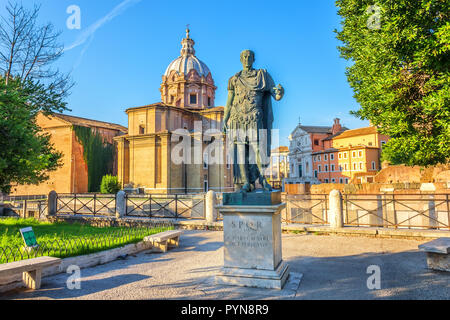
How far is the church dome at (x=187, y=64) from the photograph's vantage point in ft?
142

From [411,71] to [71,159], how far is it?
1496 inches

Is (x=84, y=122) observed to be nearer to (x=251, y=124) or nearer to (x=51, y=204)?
(x=51, y=204)

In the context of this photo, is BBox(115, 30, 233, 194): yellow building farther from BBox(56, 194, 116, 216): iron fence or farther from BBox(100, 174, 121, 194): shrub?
BBox(56, 194, 116, 216): iron fence

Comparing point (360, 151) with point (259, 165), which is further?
point (360, 151)

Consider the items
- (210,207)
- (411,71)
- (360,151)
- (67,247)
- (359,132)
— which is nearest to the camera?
(67,247)

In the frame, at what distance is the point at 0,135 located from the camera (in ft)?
27.3

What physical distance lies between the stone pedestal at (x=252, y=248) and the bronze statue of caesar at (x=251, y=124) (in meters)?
0.54

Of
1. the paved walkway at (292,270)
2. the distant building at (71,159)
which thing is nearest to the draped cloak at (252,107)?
the paved walkway at (292,270)

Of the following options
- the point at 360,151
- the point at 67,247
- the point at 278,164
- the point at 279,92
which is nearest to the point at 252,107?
the point at 279,92

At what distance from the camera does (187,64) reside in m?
43.8

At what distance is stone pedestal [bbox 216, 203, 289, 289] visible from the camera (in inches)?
169

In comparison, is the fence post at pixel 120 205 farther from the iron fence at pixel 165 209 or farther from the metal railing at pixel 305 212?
the metal railing at pixel 305 212
